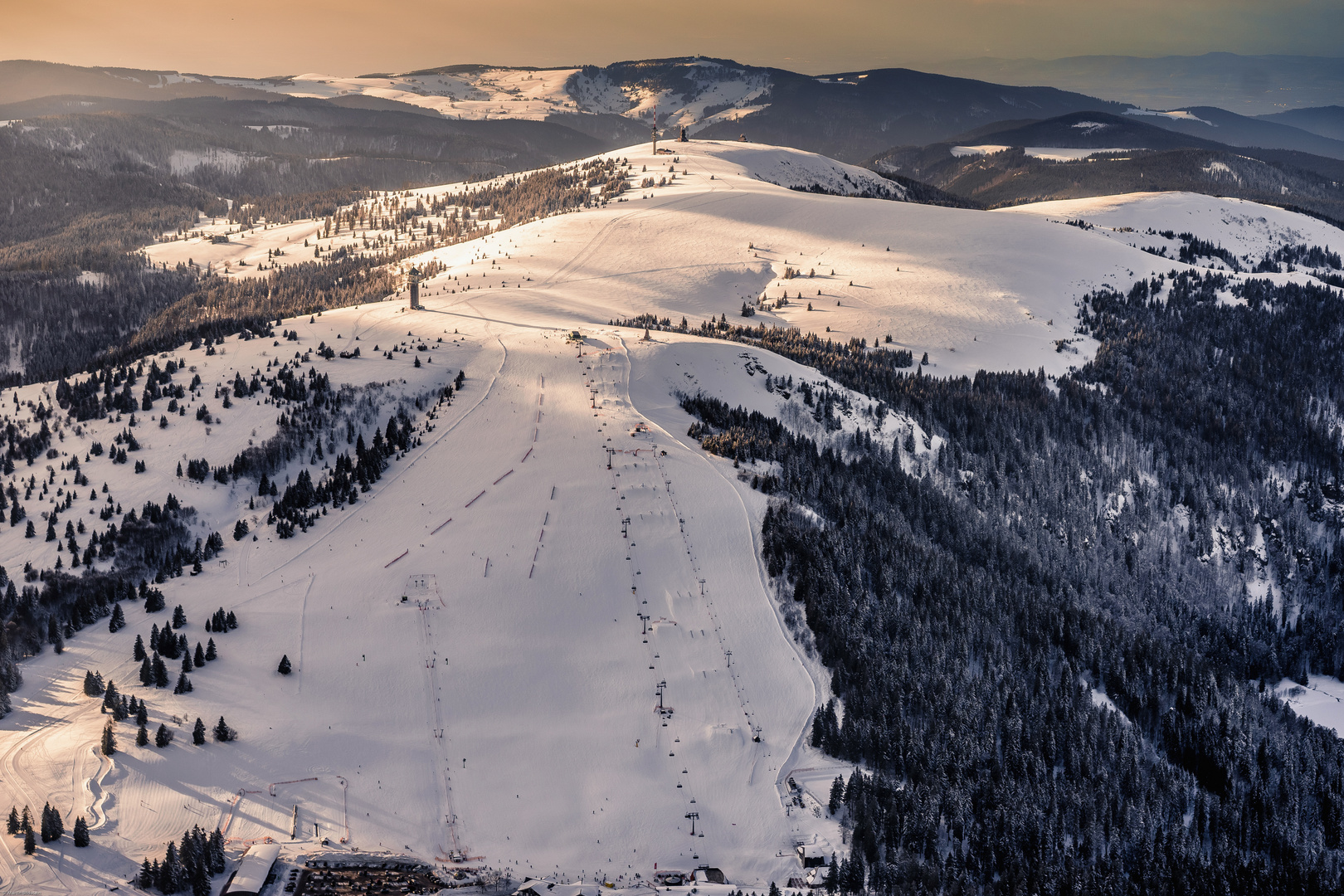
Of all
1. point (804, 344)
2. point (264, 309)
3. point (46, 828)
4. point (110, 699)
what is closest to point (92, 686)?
point (110, 699)

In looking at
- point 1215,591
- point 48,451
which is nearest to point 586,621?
point 48,451

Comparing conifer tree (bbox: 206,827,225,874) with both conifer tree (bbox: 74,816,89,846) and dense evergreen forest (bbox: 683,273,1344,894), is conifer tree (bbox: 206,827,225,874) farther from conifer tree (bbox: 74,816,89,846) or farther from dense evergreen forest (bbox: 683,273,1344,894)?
dense evergreen forest (bbox: 683,273,1344,894)

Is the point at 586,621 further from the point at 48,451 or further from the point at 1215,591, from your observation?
the point at 1215,591

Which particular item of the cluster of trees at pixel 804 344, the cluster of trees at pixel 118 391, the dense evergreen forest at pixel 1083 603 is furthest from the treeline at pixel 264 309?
the dense evergreen forest at pixel 1083 603

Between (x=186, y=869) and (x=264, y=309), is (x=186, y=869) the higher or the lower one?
the lower one

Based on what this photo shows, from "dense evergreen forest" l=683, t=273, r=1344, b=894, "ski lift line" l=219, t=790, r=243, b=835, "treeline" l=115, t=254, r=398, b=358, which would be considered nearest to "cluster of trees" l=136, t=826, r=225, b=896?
"ski lift line" l=219, t=790, r=243, b=835

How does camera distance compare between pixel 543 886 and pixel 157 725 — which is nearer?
pixel 543 886

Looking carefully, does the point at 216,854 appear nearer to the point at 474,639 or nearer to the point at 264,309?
the point at 474,639
